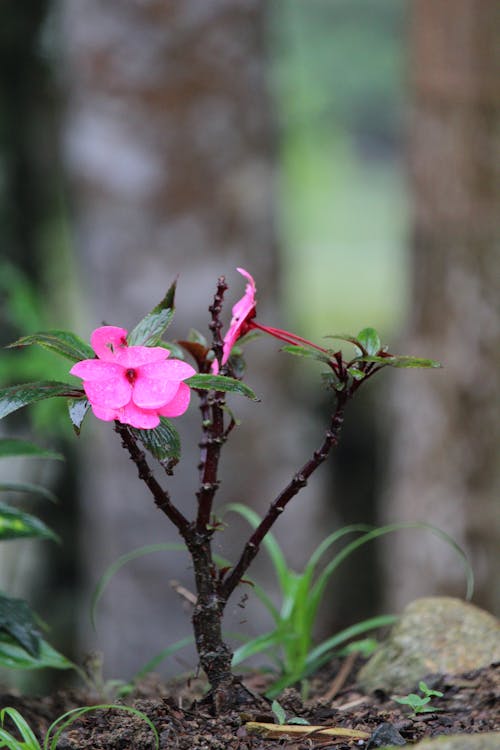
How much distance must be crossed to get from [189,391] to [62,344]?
153 millimetres

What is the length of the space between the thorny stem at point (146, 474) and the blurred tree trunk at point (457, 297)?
7.26 ft

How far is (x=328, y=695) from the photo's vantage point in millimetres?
1344

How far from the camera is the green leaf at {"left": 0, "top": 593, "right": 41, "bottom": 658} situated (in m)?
1.25

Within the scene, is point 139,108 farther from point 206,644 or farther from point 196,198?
point 206,644

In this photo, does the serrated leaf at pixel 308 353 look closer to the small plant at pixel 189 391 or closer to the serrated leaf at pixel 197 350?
the small plant at pixel 189 391

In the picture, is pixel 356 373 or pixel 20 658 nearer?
pixel 356 373

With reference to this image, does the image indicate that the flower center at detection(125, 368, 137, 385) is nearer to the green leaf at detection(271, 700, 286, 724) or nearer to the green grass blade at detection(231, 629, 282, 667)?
the green leaf at detection(271, 700, 286, 724)

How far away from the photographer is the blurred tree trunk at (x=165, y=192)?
3.22 m

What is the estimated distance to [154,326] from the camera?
3.31 ft

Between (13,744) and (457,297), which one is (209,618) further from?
(457,297)

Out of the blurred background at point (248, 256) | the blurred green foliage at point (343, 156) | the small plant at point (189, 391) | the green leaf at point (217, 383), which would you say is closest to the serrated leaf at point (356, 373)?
the small plant at point (189, 391)

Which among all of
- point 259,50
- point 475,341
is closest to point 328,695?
point 475,341

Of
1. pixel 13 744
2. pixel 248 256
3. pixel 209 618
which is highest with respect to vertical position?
pixel 248 256

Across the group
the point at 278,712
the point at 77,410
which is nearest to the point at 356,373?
the point at 77,410
